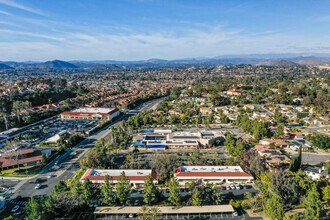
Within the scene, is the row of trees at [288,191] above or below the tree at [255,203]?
above

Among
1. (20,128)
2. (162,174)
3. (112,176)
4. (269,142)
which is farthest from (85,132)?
(269,142)

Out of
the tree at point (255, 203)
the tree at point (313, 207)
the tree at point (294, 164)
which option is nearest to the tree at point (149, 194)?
the tree at point (255, 203)

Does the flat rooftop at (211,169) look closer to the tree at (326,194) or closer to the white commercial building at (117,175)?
the white commercial building at (117,175)

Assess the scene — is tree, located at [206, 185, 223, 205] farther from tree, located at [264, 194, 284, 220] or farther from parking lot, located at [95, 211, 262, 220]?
tree, located at [264, 194, 284, 220]

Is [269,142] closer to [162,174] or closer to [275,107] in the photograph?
[162,174]

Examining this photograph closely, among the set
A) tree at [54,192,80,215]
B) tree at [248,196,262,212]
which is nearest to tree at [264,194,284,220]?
tree at [248,196,262,212]

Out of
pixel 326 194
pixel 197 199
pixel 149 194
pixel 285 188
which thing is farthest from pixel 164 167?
pixel 326 194

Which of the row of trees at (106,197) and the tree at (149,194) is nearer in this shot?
the row of trees at (106,197)
